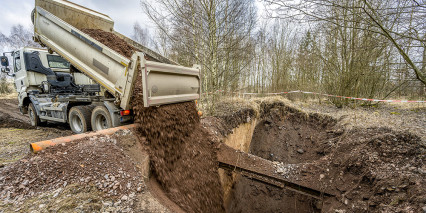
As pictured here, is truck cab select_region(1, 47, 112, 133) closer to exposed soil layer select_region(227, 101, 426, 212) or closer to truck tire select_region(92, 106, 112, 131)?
truck tire select_region(92, 106, 112, 131)

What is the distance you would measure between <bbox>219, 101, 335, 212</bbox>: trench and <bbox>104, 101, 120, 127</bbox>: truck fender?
2.69 meters

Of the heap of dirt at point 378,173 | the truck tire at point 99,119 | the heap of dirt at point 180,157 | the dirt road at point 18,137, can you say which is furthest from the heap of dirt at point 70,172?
the heap of dirt at point 378,173

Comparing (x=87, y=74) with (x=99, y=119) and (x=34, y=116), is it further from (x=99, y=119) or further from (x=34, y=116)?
(x=34, y=116)

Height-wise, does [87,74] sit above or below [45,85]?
above

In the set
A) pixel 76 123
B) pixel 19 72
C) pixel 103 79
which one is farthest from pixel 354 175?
pixel 19 72

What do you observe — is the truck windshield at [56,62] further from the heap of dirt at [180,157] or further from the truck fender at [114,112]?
the heap of dirt at [180,157]

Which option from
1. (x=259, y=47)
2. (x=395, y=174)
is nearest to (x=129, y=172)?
(x=395, y=174)

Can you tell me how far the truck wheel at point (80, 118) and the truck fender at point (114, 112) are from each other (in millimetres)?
1199

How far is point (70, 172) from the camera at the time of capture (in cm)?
240

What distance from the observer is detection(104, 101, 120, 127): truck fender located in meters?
4.06

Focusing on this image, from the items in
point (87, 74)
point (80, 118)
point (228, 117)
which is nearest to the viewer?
point (87, 74)

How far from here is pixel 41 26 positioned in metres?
4.71

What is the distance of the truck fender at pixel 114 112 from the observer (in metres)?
4.06

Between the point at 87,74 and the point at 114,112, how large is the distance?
1.15m
